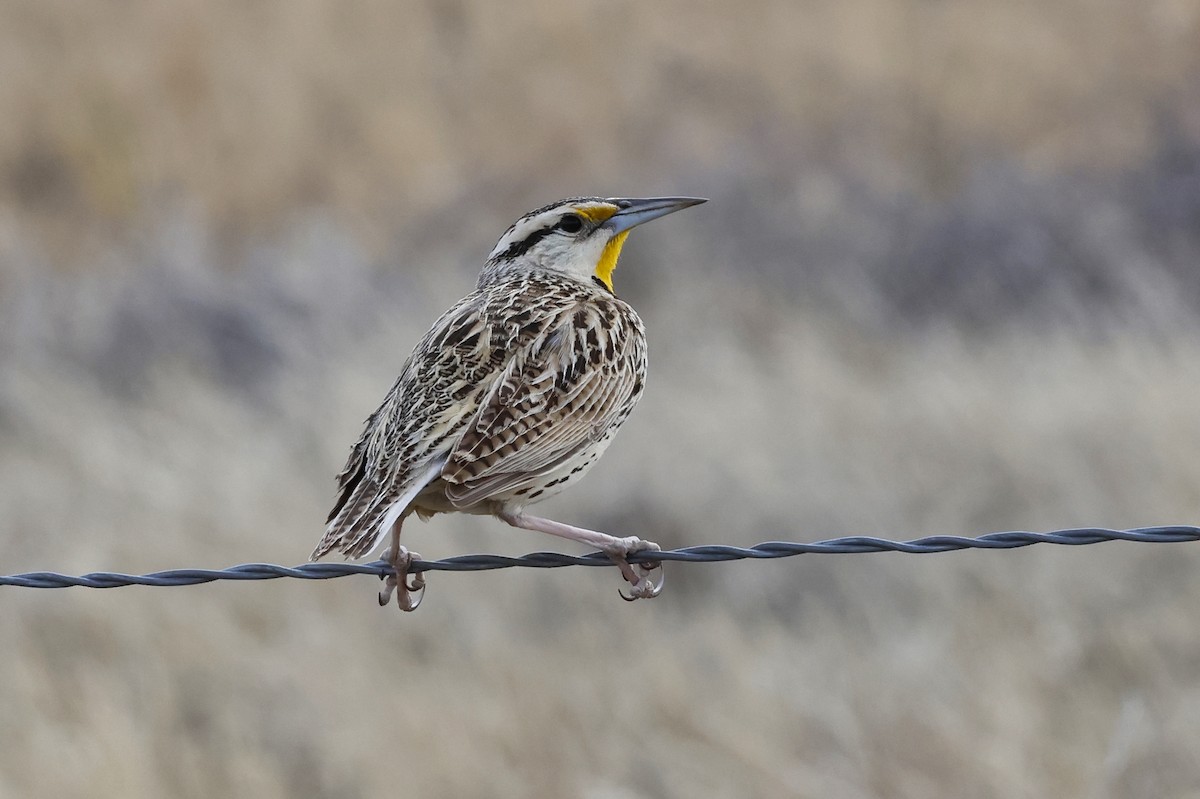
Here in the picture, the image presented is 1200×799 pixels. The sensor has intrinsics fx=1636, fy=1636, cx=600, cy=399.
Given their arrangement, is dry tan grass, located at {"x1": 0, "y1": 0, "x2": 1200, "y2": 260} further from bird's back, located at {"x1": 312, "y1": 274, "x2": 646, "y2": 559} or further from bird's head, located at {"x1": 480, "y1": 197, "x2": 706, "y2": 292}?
bird's back, located at {"x1": 312, "y1": 274, "x2": 646, "y2": 559}

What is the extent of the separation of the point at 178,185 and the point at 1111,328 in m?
7.70

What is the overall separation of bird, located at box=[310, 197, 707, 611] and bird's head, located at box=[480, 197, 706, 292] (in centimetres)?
22

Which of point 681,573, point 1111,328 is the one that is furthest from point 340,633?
point 1111,328

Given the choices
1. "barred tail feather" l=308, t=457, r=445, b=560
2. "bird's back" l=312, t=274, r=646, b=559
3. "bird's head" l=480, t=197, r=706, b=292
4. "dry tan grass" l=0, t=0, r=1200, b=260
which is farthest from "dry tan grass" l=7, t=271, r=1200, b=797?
"dry tan grass" l=0, t=0, r=1200, b=260

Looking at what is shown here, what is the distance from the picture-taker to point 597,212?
4188mm

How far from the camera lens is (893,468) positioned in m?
7.84

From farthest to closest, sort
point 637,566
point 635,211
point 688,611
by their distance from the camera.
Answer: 1. point 688,611
2. point 635,211
3. point 637,566

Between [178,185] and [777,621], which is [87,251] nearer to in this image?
[178,185]

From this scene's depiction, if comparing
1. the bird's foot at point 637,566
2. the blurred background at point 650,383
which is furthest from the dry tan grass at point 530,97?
the bird's foot at point 637,566

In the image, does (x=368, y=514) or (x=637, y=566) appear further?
(x=637, y=566)

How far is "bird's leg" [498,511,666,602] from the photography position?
349cm

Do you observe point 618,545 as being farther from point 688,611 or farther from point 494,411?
point 688,611

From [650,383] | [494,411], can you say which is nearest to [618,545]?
[494,411]

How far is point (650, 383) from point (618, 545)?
5.43m
